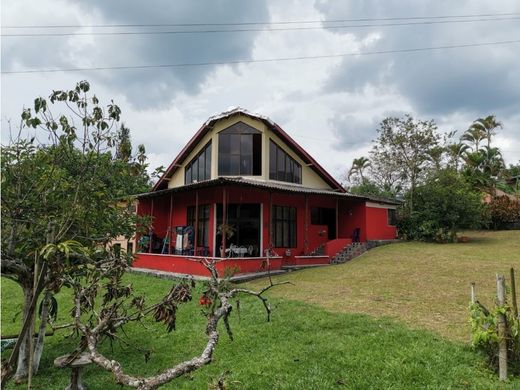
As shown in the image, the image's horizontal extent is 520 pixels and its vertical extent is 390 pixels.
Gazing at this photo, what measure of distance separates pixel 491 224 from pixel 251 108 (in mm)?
18571

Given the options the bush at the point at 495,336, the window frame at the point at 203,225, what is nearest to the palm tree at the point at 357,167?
the window frame at the point at 203,225

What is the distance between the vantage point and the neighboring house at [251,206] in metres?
16.6

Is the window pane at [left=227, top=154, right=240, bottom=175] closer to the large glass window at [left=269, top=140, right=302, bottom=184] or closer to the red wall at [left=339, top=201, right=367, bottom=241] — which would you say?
the large glass window at [left=269, top=140, right=302, bottom=184]

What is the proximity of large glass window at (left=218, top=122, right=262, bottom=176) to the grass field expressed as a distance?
6.82 meters

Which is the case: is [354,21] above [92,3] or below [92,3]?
above

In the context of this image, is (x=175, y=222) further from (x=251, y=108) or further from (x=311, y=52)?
(x=311, y=52)

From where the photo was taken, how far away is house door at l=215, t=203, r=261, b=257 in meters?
16.8

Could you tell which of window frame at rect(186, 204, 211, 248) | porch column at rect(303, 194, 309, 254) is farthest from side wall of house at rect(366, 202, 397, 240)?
window frame at rect(186, 204, 211, 248)

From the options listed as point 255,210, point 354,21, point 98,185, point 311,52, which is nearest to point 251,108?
point 311,52

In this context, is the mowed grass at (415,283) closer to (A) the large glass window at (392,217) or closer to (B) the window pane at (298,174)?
(A) the large glass window at (392,217)

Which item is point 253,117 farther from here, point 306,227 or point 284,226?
point 306,227

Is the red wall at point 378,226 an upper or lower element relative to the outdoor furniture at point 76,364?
upper

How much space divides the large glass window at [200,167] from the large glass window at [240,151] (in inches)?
34.0

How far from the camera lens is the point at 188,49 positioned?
498 inches
